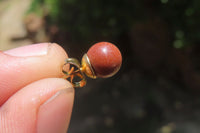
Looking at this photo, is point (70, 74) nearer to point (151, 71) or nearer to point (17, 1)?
point (151, 71)

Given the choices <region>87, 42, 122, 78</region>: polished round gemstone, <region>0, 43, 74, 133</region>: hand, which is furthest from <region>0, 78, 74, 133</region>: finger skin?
<region>87, 42, 122, 78</region>: polished round gemstone

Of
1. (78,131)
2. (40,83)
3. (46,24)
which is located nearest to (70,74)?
(40,83)

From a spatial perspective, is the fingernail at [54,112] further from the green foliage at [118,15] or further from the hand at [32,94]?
the green foliage at [118,15]

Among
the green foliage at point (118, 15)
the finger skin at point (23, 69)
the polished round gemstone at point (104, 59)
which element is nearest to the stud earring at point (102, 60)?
the polished round gemstone at point (104, 59)

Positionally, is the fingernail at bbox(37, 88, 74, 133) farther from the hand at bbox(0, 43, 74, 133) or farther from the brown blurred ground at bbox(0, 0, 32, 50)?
the brown blurred ground at bbox(0, 0, 32, 50)

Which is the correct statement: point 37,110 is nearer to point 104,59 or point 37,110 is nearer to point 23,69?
point 23,69

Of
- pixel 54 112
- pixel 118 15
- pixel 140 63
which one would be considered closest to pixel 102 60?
pixel 54 112
